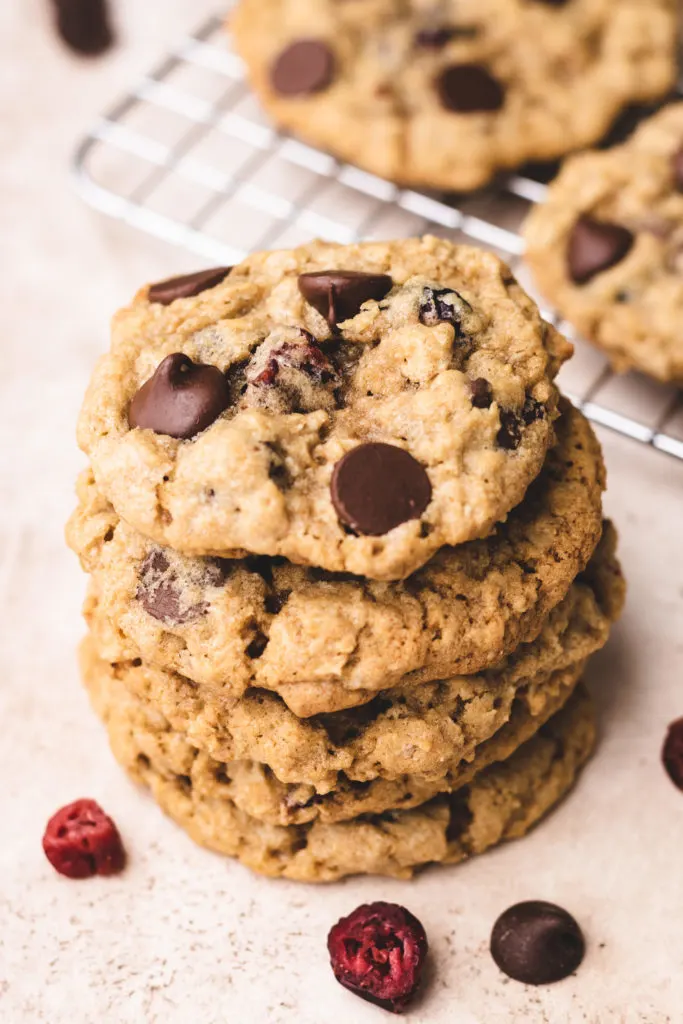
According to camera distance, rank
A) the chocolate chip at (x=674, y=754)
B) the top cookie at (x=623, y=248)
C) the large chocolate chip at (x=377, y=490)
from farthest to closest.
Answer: the top cookie at (x=623, y=248) < the chocolate chip at (x=674, y=754) < the large chocolate chip at (x=377, y=490)

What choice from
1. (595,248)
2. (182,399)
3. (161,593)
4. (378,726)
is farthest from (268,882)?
(595,248)

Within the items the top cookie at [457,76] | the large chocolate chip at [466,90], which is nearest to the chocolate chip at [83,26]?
the top cookie at [457,76]

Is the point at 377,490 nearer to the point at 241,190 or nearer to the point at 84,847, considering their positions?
the point at 84,847

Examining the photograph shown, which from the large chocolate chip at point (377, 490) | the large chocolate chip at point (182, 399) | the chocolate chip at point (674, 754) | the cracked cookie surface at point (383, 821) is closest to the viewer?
the large chocolate chip at point (377, 490)

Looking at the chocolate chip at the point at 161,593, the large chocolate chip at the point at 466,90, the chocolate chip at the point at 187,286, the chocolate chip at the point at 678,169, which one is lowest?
the chocolate chip at the point at 678,169

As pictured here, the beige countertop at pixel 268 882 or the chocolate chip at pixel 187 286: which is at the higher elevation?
the chocolate chip at pixel 187 286

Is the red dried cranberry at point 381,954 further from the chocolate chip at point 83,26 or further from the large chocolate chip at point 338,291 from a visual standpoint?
the chocolate chip at point 83,26

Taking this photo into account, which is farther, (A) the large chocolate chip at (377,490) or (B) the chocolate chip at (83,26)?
(B) the chocolate chip at (83,26)

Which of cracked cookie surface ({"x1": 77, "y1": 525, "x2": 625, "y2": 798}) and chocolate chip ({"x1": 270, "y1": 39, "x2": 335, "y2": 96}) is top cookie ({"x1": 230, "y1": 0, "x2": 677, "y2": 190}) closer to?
chocolate chip ({"x1": 270, "y1": 39, "x2": 335, "y2": 96})

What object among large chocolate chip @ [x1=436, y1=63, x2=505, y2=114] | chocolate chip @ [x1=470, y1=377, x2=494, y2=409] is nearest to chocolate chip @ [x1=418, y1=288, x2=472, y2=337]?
chocolate chip @ [x1=470, y1=377, x2=494, y2=409]
